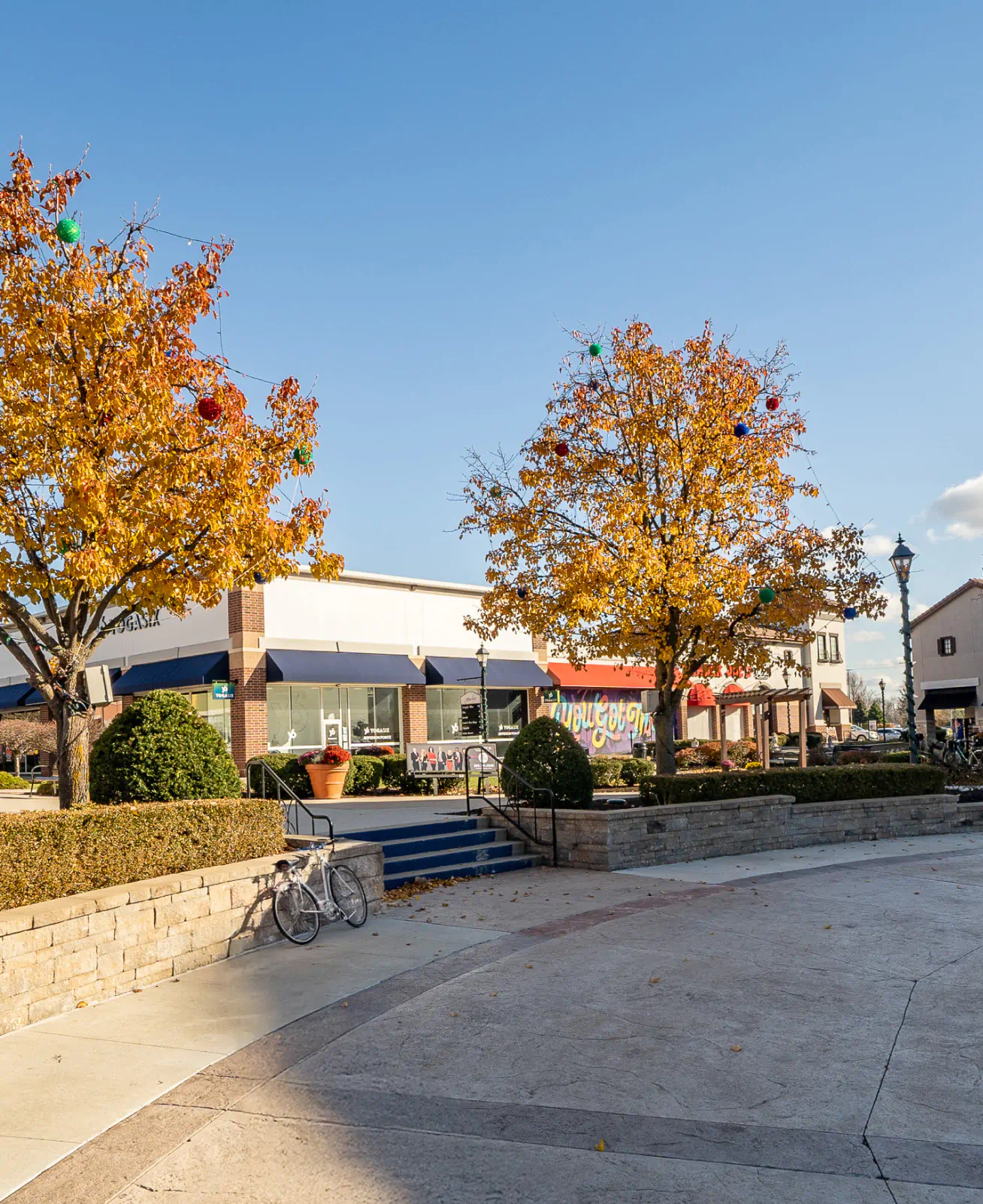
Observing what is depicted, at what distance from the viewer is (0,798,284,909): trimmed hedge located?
793 cm

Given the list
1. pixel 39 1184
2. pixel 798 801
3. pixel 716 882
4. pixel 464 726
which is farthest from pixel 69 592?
pixel 464 726

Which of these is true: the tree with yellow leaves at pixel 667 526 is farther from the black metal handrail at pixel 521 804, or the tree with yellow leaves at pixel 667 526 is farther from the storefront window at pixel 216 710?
the storefront window at pixel 216 710

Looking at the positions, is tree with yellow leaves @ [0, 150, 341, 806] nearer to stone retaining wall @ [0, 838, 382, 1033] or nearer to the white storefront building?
stone retaining wall @ [0, 838, 382, 1033]

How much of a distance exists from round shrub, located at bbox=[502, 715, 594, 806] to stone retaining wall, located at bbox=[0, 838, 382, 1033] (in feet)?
17.2

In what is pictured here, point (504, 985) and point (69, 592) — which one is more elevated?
point (69, 592)

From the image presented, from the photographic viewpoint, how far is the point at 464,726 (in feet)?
92.7

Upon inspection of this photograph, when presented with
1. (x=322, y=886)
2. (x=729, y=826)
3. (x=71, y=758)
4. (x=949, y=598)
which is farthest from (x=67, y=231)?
(x=949, y=598)

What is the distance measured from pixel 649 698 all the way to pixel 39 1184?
20809mm

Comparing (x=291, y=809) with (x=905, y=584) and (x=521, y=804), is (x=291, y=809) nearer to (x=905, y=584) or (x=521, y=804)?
(x=521, y=804)

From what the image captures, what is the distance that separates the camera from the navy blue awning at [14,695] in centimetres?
3531

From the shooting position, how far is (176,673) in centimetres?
2912

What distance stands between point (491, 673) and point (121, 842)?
2492 cm

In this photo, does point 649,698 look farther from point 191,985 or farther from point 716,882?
point 191,985

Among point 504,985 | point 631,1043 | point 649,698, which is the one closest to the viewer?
point 631,1043
